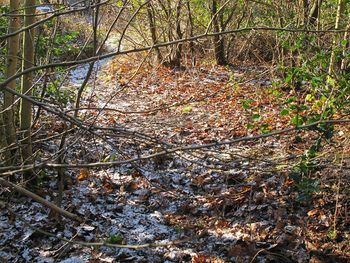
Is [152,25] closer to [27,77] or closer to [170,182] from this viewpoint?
[170,182]

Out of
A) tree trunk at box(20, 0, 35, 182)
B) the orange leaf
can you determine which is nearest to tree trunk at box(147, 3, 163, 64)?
the orange leaf

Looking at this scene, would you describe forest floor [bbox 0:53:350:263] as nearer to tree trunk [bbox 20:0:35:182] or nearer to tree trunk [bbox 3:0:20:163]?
tree trunk [bbox 20:0:35:182]

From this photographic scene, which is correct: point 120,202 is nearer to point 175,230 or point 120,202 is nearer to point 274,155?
point 175,230

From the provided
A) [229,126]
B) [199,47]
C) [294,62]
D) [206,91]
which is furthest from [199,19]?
[229,126]

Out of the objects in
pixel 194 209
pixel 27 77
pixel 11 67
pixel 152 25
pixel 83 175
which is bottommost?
pixel 194 209

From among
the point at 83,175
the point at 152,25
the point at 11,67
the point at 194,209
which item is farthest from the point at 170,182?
the point at 152,25

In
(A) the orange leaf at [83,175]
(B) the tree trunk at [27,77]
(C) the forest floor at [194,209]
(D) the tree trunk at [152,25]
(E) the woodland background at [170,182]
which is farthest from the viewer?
(D) the tree trunk at [152,25]

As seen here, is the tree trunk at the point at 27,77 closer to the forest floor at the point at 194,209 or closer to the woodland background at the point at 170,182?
the woodland background at the point at 170,182

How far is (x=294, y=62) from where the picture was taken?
7.43 meters

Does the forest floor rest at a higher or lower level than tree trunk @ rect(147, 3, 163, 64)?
lower

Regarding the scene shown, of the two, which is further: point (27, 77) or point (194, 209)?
point (194, 209)

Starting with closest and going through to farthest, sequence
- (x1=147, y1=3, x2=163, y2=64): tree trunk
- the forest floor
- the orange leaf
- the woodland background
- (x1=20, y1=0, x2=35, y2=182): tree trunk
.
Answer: the woodland background < the forest floor < (x1=20, y1=0, x2=35, y2=182): tree trunk < the orange leaf < (x1=147, y1=3, x2=163, y2=64): tree trunk

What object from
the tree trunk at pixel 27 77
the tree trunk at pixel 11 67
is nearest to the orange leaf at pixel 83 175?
the tree trunk at pixel 27 77

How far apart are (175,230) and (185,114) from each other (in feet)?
12.6
